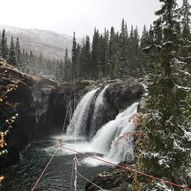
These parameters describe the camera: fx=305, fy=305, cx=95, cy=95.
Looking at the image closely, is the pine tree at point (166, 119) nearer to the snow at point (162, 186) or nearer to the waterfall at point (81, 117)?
the snow at point (162, 186)

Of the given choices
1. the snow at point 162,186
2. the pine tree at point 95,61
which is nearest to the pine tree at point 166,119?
the snow at point 162,186

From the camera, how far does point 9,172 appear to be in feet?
109

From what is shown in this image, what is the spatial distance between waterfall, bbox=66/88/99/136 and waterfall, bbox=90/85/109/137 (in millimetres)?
2412

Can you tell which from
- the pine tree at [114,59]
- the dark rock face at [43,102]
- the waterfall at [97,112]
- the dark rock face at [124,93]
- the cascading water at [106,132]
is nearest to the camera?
the cascading water at [106,132]

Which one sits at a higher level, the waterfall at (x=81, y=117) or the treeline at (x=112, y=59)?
the treeline at (x=112, y=59)

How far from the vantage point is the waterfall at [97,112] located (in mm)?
47469

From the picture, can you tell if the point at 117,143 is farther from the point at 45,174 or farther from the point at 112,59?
the point at 112,59

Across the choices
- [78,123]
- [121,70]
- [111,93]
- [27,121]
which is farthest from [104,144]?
[121,70]

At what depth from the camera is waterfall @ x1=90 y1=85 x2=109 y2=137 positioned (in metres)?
47.5

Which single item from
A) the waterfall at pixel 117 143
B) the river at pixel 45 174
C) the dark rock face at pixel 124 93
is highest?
the dark rock face at pixel 124 93

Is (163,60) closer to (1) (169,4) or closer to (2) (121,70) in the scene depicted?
(1) (169,4)

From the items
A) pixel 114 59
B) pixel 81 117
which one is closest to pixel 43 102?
pixel 81 117

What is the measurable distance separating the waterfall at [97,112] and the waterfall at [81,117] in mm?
2412

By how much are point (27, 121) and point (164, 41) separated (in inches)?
1663
